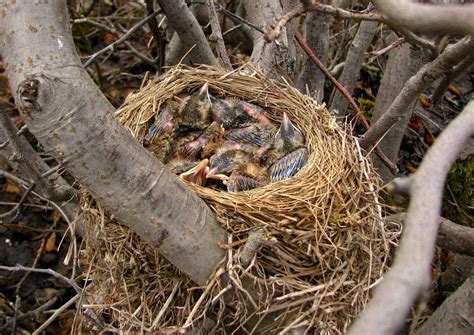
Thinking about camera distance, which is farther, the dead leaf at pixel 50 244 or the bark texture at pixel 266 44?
the dead leaf at pixel 50 244

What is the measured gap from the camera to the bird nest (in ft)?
6.51

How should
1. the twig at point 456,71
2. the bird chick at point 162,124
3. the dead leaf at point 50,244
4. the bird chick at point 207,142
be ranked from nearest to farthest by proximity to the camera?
the twig at point 456,71, the bird chick at point 162,124, the bird chick at point 207,142, the dead leaf at point 50,244

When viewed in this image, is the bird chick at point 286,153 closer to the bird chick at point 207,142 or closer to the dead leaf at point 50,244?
the bird chick at point 207,142

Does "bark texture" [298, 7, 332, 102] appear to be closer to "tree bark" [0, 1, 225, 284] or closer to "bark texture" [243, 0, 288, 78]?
"bark texture" [243, 0, 288, 78]

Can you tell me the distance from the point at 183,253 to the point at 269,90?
1.22 meters

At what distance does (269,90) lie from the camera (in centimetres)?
288

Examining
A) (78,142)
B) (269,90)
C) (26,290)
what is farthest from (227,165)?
(26,290)

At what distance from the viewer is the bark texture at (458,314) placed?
244 centimetres

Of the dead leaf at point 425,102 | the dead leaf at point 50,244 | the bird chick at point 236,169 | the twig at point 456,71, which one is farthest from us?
the dead leaf at point 425,102

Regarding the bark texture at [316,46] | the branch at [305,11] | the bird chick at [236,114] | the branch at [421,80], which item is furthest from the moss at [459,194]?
the branch at [305,11]

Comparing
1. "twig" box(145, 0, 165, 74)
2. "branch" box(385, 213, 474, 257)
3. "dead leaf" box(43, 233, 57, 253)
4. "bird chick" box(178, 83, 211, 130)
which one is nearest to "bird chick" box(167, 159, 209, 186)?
"bird chick" box(178, 83, 211, 130)

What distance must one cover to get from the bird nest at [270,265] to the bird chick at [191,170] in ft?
1.17

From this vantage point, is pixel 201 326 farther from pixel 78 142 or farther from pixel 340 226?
pixel 78 142

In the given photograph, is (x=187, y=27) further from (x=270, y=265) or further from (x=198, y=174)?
(x=270, y=265)
